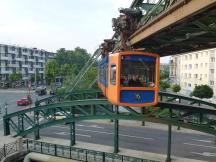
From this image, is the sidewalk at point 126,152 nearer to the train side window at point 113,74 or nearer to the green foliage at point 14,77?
the train side window at point 113,74

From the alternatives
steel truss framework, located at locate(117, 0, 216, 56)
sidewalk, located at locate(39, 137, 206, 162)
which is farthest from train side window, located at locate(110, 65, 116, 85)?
sidewalk, located at locate(39, 137, 206, 162)

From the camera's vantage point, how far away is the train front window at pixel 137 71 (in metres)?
14.1

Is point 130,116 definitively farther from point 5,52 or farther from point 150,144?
point 5,52

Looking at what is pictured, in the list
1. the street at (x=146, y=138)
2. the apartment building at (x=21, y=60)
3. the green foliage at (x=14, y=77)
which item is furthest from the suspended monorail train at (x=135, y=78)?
the green foliage at (x=14, y=77)

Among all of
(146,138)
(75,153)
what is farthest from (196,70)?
(75,153)

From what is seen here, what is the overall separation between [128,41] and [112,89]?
4.87 meters


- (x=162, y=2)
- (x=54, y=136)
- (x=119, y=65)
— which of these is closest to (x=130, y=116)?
(x=119, y=65)

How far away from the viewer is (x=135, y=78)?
47.1 feet

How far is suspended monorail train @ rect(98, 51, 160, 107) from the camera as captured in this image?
1399 cm

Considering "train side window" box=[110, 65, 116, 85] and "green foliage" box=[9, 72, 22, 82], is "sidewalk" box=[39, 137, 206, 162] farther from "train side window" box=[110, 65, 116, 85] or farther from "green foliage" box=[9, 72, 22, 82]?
"green foliage" box=[9, 72, 22, 82]

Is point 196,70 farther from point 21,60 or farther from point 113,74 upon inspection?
point 21,60

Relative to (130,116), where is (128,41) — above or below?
above

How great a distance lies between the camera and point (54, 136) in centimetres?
2962

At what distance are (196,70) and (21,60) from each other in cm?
6896
